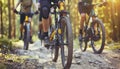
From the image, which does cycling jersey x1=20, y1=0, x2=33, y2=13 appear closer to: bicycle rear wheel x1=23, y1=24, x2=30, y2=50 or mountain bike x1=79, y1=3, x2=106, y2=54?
bicycle rear wheel x1=23, y1=24, x2=30, y2=50

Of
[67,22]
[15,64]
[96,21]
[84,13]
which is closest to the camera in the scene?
[67,22]

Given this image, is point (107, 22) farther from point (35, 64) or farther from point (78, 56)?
point (35, 64)

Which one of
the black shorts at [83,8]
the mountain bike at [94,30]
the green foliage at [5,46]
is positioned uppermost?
the black shorts at [83,8]

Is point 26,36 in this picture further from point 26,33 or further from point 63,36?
point 63,36

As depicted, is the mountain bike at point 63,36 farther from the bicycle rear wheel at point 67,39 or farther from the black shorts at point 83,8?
the black shorts at point 83,8

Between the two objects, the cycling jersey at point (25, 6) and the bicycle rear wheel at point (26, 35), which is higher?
the cycling jersey at point (25, 6)

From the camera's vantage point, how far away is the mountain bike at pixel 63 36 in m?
6.69

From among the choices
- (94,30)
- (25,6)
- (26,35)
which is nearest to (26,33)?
(26,35)

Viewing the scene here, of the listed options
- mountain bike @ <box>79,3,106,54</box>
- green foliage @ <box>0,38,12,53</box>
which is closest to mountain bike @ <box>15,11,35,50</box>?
green foliage @ <box>0,38,12,53</box>

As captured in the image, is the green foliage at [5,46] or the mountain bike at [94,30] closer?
the green foliage at [5,46]

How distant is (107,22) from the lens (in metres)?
16.6

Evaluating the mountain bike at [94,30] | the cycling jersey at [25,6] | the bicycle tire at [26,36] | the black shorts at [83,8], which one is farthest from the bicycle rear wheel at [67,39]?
the cycling jersey at [25,6]

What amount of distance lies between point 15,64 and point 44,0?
5.64 feet

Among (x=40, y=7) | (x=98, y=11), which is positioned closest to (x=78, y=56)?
(x=40, y=7)
